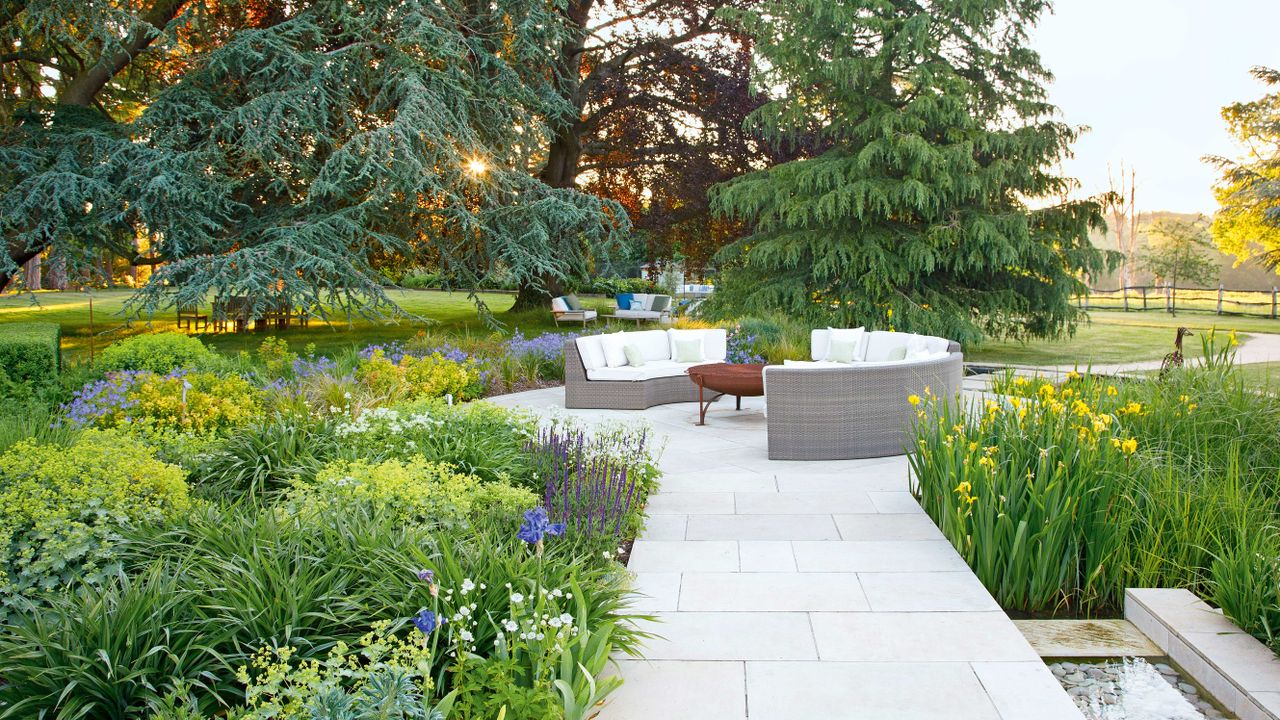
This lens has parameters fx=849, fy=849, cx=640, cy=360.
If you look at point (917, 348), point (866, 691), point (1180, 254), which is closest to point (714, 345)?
point (917, 348)

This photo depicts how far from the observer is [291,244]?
12398 millimetres

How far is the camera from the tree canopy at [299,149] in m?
12.4

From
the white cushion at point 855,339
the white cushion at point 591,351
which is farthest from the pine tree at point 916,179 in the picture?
the white cushion at point 591,351

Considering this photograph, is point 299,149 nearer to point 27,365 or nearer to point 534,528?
point 27,365

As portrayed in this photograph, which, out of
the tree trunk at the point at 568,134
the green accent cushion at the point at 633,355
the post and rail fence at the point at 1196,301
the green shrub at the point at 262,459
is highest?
the tree trunk at the point at 568,134

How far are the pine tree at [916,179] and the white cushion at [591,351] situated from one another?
5.84 m

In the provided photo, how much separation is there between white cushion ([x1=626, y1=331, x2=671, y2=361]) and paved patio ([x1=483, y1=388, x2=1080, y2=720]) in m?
3.85

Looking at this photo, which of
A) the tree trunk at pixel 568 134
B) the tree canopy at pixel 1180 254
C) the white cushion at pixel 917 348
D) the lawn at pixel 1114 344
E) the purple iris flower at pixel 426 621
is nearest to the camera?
the purple iris flower at pixel 426 621

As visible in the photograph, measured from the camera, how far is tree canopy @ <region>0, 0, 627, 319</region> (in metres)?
12.4

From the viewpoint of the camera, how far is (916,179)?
45.2ft

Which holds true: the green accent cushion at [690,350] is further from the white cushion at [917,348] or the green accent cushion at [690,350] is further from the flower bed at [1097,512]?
the flower bed at [1097,512]

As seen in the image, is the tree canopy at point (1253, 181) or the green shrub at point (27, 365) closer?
the green shrub at point (27, 365)

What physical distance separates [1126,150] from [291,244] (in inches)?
1505

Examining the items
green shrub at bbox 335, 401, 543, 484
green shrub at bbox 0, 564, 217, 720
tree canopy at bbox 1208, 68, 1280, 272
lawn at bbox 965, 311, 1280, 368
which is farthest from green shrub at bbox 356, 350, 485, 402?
tree canopy at bbox 1208, 68, 1280, 272
